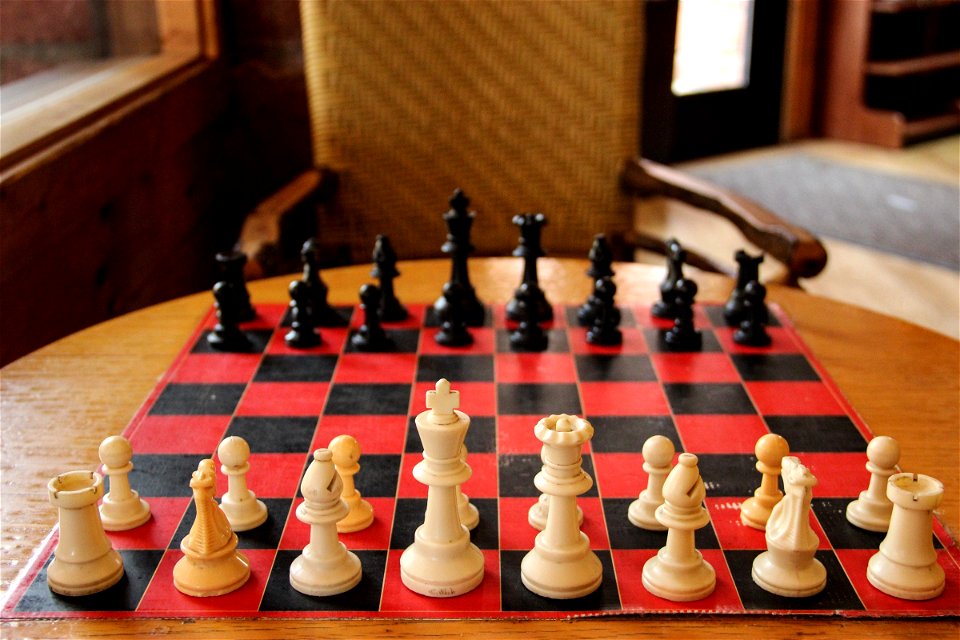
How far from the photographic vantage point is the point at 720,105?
5.98 metres

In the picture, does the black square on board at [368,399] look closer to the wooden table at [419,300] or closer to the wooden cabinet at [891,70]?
the wooden table at [419,300]

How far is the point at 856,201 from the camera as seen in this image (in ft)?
17.0

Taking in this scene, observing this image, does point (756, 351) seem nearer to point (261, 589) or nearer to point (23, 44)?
point (261, 589)

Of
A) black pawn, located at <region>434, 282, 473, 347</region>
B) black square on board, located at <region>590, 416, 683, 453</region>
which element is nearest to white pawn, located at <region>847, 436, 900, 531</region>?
black square on board, located at <region>590, 416, 683, 453</region>

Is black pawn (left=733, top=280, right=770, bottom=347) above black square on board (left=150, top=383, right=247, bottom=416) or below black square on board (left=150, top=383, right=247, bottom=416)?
above

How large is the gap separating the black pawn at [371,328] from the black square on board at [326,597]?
611 millimetres

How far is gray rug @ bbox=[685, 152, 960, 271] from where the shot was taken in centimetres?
462

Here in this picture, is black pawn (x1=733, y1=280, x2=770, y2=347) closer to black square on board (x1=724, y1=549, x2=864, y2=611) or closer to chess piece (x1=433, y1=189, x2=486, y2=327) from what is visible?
chess piece (x1=433, y1=189, x2=486, y2=327)

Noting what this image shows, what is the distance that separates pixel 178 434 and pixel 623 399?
621 millimetres

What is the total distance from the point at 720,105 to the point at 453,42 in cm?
→ 373

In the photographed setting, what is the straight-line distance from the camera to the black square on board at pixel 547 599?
1.02 m

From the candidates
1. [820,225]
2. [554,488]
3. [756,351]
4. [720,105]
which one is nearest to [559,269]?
[756,351]

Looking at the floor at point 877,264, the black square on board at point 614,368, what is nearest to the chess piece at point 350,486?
the black square on board at point 614,368

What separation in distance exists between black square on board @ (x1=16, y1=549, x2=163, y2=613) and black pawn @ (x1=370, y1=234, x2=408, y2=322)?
770mm
